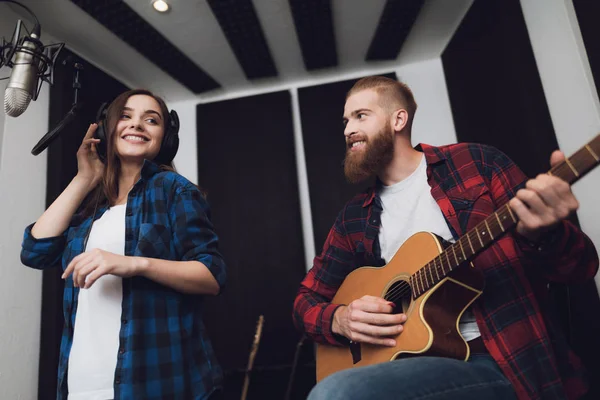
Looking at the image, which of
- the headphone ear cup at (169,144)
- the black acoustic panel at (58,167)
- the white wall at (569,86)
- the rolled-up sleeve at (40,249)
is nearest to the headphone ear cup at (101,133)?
the headphone ear cup at (169,144)

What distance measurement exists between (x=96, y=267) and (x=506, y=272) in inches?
44.2

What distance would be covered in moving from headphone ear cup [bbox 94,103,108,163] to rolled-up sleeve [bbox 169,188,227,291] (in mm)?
445

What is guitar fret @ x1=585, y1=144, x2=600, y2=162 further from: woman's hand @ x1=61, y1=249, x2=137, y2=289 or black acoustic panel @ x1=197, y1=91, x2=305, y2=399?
black acoustic panel @ x1=197, y1=91, x2=305, y2=399

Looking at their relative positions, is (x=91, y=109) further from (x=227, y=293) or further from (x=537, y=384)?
(x=537, y=384)

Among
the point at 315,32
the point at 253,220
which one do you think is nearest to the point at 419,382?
Result: the point at 253,220

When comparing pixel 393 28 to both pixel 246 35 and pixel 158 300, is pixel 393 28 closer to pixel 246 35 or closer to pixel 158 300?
pixel 246 35

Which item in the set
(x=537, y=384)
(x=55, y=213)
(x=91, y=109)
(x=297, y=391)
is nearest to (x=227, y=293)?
(x=297, y=391)

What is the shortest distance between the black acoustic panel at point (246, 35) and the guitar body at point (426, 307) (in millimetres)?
1997

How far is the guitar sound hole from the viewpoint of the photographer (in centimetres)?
123

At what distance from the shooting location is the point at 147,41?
Result: 2865mm

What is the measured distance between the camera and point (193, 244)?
1235 mm

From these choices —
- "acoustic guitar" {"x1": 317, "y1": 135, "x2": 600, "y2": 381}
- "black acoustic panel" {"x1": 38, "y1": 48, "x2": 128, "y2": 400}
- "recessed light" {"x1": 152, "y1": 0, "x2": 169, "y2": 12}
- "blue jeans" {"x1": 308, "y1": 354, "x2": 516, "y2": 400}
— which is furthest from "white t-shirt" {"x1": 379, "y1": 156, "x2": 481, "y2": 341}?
"recessed light" {"x1": 152, "y1": 0, "x2": 169, "y2": 12}

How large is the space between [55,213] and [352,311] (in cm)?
107

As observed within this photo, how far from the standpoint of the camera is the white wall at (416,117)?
10.5 feet
